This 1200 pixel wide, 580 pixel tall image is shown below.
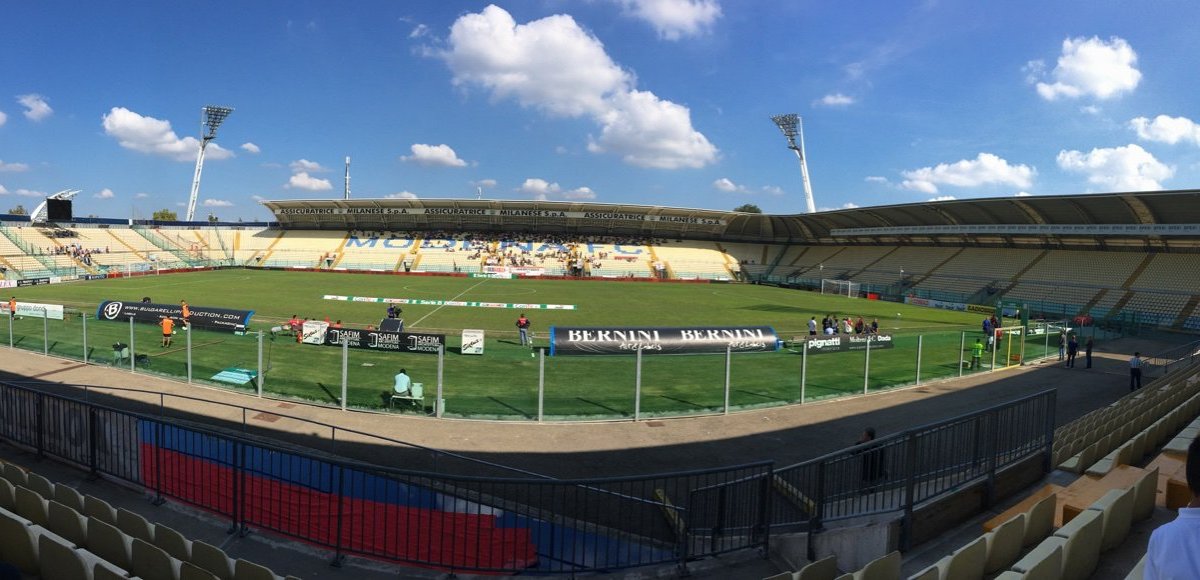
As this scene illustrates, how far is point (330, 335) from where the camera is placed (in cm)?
1647

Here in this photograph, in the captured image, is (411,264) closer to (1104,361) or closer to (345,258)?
(345,258)

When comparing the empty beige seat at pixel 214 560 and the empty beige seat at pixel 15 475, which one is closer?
the empty beige seat at pixel 214 560

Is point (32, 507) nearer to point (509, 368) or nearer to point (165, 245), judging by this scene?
point (509, 368)

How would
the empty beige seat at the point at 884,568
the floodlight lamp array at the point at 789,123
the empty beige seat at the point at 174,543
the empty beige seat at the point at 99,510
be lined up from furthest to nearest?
the floodlight lamp array at the point at 789,123, the empty beige seat at the point at 99,510, the empty beige seat at the point at 174,543, the empty beige seat at the point at 884,568

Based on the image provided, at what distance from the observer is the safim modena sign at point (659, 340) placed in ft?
43.5

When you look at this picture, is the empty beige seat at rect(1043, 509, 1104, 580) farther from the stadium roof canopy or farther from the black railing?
the stadium roof canopy

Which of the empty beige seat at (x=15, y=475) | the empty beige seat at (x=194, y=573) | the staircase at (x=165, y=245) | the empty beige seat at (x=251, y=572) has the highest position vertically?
the staircase at (x=165, y=245)

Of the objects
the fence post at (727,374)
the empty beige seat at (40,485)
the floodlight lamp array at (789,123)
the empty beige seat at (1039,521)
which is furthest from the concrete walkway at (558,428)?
the floodlight lamp array at (789,123)

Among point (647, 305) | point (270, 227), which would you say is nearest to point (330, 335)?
point (647, 305)

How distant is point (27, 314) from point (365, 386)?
1280 cm

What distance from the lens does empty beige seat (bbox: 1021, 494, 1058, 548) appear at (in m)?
4.50

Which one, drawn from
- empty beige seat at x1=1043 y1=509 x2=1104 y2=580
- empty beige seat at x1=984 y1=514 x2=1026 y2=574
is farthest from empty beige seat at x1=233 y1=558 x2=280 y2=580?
empty beige seat at x1=1043 y1=509 x2=1104 y2=580

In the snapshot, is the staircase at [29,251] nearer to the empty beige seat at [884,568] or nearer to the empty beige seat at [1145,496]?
the empty beige seat at [884,568]

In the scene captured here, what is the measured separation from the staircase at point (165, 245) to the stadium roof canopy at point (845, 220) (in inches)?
585
